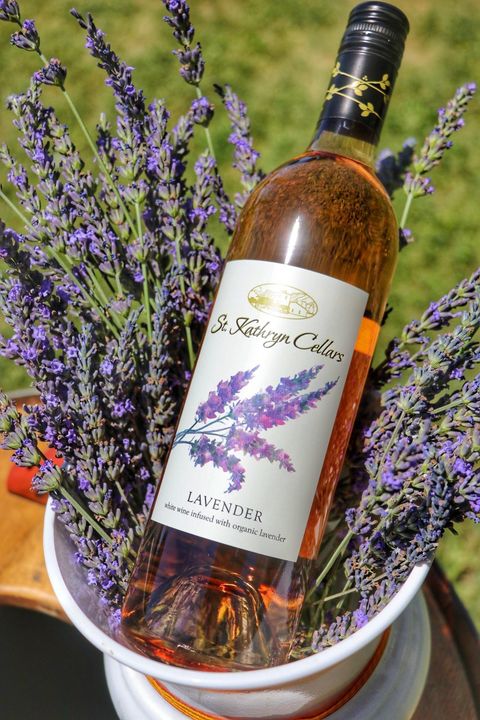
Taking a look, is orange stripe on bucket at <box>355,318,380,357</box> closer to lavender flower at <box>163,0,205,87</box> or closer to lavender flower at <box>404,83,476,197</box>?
lavender flower at <box>404,83,476,197</box>

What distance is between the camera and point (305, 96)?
6.00 feet

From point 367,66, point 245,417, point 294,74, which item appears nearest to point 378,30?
point 367,66

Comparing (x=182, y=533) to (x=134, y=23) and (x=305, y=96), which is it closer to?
(x=305, y=96)

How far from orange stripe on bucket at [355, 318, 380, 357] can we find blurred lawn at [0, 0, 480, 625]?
0.96m

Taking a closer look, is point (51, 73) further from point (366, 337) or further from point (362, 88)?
point (366, 337)

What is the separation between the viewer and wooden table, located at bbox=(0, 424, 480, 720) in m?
0.81

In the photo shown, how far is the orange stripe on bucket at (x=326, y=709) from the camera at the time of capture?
2.11 ft

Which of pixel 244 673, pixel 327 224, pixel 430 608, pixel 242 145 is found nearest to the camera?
pixel 244 673

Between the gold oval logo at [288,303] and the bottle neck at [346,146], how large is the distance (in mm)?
193

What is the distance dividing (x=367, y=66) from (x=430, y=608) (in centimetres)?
68

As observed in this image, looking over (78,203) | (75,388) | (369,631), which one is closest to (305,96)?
(78,203)

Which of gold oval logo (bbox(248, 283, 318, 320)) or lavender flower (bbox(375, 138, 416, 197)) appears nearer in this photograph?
gold oval logo (bbox(248, 283, 318, 320))

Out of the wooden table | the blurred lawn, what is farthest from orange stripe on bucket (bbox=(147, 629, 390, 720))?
the blurred lawn

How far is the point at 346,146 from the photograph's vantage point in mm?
Answer: 687
